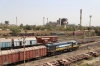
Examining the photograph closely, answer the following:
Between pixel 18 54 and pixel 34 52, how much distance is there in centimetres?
450

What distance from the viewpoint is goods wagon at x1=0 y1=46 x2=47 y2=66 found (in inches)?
1126

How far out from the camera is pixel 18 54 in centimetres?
3127

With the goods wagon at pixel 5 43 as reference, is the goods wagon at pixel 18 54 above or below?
below

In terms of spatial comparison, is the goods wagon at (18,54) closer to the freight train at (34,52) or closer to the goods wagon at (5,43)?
the freight train at (34,52)

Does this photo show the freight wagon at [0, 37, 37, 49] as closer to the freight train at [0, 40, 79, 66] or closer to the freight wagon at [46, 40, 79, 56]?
the freight train at [0, 40, 79, 66]

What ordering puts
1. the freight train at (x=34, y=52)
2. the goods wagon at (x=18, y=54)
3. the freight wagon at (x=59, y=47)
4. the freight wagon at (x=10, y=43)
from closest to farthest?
the goods wagon at (x=18, y=54) → the freight train at (x=34, y=52) → the freight wagon at (x=59, y=47) → the freight wagon at (x=10, y=43)

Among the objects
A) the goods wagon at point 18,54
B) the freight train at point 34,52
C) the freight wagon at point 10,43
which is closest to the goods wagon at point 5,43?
the freight wagon at point 10,43

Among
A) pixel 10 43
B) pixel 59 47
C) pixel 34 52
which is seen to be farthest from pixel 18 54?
pixel 59 47

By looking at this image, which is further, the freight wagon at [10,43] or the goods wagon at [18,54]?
the freight wagon at [10,43]

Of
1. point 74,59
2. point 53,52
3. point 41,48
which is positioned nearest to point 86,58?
point 74,59

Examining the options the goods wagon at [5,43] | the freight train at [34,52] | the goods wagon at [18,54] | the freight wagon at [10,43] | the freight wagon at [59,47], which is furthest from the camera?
the freight wagon at [10,43]

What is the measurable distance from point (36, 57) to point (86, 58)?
11827 mm

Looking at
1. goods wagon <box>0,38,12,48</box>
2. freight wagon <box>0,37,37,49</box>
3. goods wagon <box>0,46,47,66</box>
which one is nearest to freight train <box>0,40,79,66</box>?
goods wagon <box>0,46,47,66</box>

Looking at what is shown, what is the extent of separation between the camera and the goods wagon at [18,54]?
2860cm
